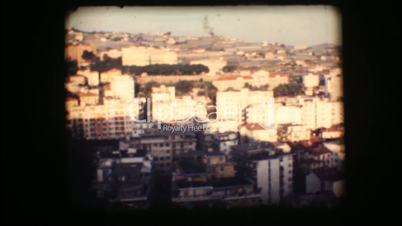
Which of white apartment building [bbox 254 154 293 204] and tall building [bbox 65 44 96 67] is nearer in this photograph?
tall building [bbox 65 44 96 67]

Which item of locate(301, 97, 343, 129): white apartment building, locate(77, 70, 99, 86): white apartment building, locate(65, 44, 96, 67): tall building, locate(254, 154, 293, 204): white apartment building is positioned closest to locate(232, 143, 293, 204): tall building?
locate(254, 154, 293, 204): white apartment building

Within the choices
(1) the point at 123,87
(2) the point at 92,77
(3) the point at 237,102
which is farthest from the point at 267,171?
(2) the point at 92,77

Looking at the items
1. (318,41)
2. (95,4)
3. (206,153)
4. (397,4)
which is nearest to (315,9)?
(318,41)

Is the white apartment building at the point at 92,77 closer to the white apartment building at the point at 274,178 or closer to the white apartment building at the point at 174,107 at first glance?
the white apartment building at the point at 174,107

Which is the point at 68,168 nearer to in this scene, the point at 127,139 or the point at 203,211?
the point at 127,139

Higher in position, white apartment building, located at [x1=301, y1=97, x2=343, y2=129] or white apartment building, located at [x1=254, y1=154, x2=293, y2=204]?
white apartment building, located at [x1=301, y1=97, x2=343, y2=129]

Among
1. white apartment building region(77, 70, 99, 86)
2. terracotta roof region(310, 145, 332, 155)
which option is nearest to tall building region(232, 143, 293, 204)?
terracotta roof region(310, 145, 332, 155)

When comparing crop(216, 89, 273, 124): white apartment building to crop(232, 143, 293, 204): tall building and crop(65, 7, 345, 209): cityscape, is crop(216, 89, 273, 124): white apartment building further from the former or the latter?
crop(232, 143, 293, 204): tall building

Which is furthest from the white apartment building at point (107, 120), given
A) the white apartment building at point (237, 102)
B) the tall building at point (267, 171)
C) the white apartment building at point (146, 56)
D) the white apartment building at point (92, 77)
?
the tall building at point (267, 171)

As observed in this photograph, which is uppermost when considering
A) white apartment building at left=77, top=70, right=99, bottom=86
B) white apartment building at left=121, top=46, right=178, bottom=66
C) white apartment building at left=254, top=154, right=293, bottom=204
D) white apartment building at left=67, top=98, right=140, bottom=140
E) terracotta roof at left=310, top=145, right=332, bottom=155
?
white apartment building at left=121, top=46, right=178, bottom=66
